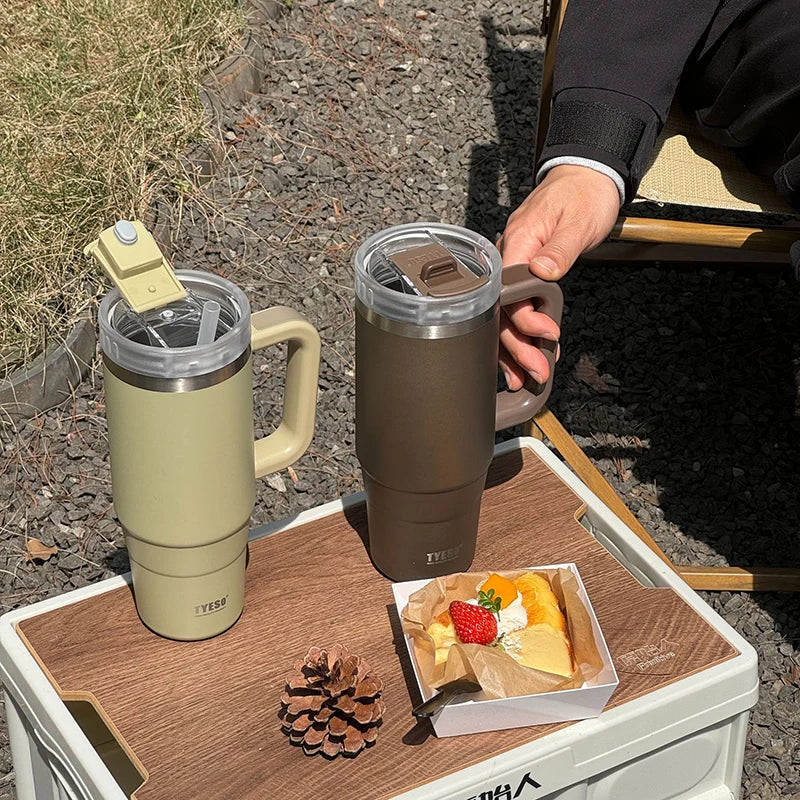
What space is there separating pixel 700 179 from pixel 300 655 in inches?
40.9

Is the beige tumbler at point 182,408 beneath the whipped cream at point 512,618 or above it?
above

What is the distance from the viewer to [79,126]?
7.83ft

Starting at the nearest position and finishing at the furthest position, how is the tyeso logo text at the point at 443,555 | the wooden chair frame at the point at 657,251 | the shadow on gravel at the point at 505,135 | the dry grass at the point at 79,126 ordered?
the tyeso logo text at the point at 443,555
the wooden chair frame at the point at 657,251
the dry grass at the point at 79,126
the shadow on gravel at the point at 505,135

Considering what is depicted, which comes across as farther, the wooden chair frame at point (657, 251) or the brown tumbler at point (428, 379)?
the wooden chair frame at point (657, 251)

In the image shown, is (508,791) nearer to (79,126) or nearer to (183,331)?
(183,331)

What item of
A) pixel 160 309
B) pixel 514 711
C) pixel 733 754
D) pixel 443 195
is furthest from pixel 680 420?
pixel 160 309

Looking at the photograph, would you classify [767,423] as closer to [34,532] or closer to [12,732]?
[34,532]

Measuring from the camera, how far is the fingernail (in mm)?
1104

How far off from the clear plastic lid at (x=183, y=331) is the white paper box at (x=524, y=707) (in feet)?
1.10

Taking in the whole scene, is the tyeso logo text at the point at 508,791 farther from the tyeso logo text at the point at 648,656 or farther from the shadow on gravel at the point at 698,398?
the shadow on gravel at the point at 698,398

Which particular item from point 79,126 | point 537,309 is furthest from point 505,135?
point 537,309

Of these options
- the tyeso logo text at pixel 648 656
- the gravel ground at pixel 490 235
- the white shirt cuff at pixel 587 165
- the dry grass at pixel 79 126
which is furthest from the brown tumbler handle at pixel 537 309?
the dry grass at pixel 79 126

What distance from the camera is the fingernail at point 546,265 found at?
1.10m

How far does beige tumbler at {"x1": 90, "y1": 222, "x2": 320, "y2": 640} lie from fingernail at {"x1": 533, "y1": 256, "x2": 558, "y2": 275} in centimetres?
25
